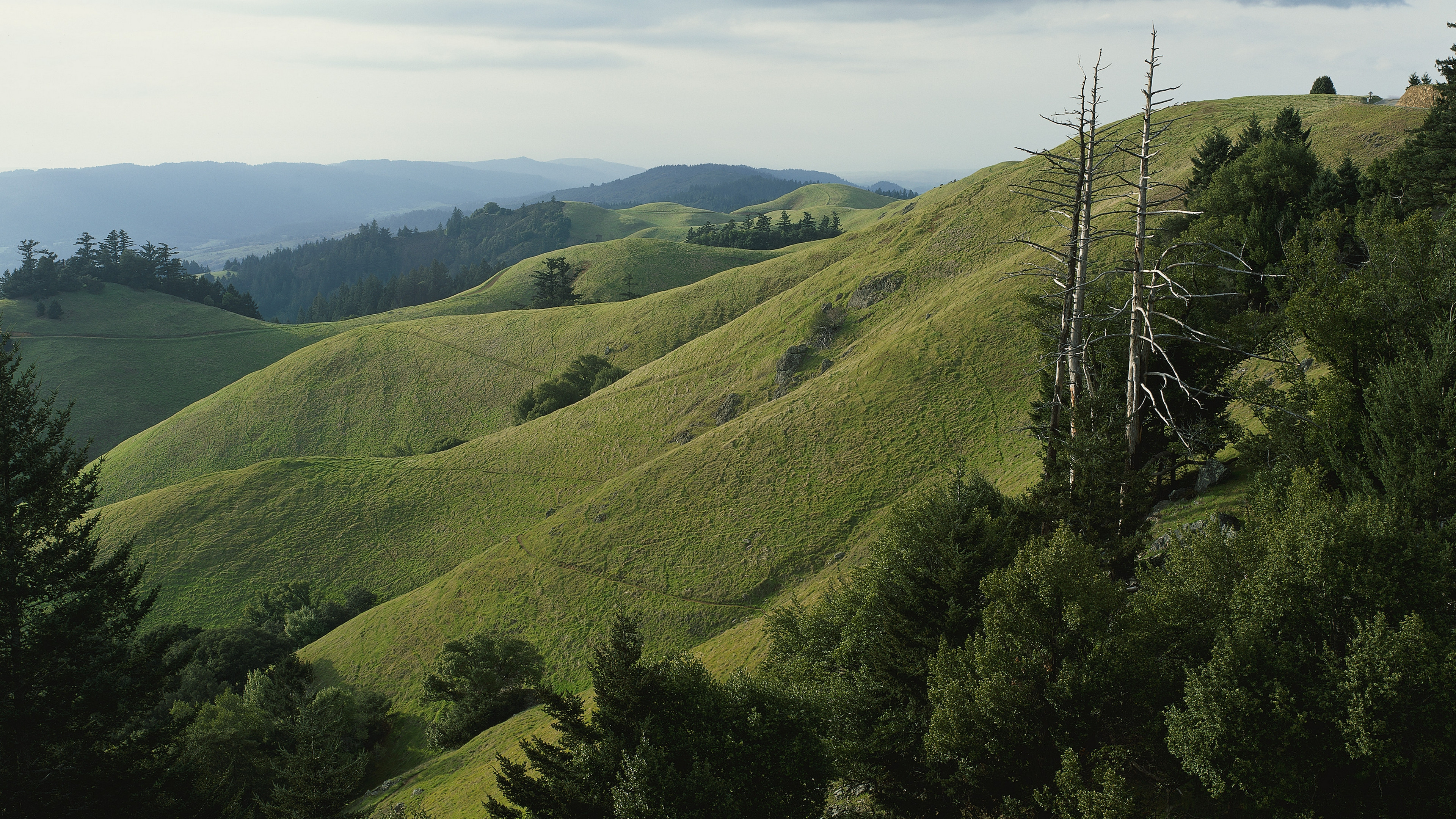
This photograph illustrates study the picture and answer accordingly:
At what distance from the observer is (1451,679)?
41.8ft

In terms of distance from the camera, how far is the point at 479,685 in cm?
4078

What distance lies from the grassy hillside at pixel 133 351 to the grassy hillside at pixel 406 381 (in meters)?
25.5

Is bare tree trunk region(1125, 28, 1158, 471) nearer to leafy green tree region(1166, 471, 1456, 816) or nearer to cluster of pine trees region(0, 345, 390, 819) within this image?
leafy green tree region(1166, 471, 1456, 816)

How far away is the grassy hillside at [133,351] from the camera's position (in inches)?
4616

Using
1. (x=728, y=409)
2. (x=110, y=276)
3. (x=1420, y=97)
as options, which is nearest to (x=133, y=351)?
(x=110, y=276)

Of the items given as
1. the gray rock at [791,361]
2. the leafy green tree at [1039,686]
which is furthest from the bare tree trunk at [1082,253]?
the gray rock at [791,361]

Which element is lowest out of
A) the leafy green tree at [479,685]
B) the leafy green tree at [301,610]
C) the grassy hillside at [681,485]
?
the leafy green tree at [301,610]

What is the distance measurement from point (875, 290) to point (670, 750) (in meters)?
54.7

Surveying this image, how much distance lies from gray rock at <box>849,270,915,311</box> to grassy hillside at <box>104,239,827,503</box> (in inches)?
1230

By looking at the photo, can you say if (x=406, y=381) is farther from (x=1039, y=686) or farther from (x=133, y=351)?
(x=1039, y=686)

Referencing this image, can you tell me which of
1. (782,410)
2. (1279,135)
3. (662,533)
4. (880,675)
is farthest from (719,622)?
(1279,135)

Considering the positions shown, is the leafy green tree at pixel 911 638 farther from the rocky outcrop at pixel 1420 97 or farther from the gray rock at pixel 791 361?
the rocky outcrop at pixel 1420 97

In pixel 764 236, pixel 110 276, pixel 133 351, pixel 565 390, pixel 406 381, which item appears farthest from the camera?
pixel 764 236

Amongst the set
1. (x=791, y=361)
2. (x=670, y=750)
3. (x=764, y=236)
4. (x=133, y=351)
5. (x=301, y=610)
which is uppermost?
(x=764, y=236)
